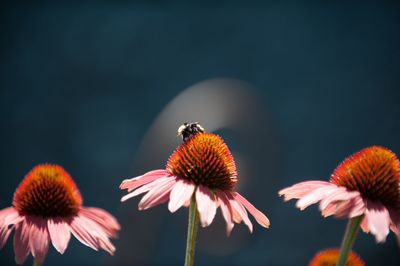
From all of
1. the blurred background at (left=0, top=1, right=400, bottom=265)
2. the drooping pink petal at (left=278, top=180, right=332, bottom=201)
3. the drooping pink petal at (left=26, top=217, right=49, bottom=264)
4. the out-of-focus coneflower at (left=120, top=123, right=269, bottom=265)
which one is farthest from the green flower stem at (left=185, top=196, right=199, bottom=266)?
the blurred background at (left=0, top=1, right=400, bottom=265)

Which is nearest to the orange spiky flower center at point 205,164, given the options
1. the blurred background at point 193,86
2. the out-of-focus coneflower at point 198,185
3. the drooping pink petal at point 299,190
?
the out-of-focus coneflower at point 198,185

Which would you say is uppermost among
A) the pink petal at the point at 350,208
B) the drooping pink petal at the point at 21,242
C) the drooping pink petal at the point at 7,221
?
the pink petal at the point at 350,208

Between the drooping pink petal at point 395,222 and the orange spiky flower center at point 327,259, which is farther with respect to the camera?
the orange spiky flower center at point 327,259

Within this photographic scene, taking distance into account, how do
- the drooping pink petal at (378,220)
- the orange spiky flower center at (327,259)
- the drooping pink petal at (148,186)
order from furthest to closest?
1. the orange spiky flower center at (327,259)
2. the drooping pink petal at (148,186)
3. the drooping pink petal at (378,220)

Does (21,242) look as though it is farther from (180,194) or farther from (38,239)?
(180,194)

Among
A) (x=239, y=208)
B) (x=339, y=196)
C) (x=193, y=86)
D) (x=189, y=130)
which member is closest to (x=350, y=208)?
(x=339, y=196)

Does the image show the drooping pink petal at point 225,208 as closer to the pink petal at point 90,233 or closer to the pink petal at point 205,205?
the pink petal at point 205,205

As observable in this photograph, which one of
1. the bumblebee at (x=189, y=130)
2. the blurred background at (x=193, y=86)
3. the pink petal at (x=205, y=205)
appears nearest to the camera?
the pink petal at (x=205, y=205)
